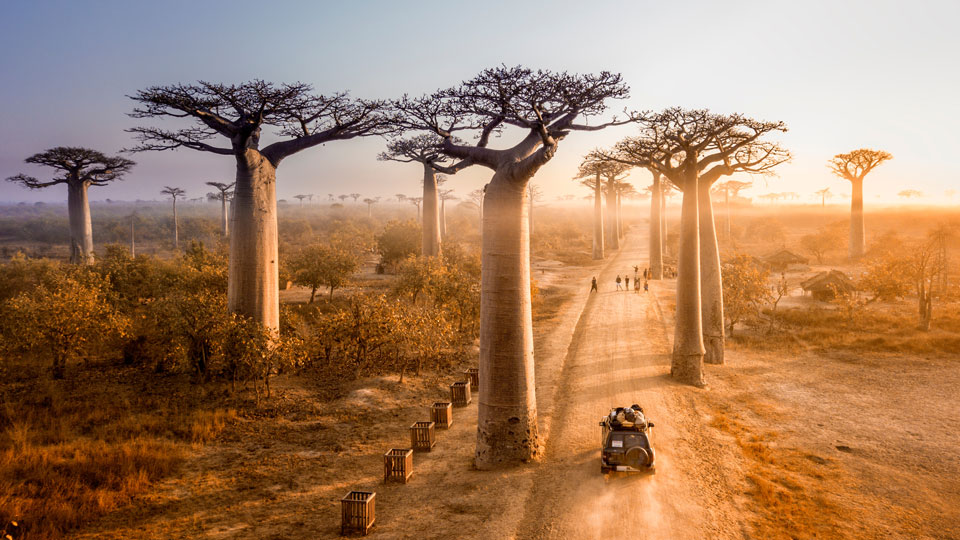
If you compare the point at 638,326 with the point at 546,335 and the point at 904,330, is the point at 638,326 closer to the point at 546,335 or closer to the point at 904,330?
the point at 546,335

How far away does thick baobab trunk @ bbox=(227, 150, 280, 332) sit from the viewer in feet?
43.0

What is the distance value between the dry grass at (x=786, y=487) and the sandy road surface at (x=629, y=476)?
40 cm

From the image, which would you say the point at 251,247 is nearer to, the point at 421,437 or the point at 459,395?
the point at 459,395

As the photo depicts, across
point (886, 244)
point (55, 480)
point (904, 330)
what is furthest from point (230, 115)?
point (886, 244)

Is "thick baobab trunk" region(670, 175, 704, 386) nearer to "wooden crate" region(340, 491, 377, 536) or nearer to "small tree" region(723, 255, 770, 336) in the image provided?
"small tree" region(723, 255, 770, 336)

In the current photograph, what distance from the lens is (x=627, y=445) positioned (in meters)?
8.45

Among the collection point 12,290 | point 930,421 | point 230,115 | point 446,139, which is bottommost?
point 930,421

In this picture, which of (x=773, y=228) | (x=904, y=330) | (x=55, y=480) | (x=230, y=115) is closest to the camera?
(x=55, y=480)

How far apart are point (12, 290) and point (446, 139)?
23296 millimetres

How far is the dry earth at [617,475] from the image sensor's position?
7121 mm

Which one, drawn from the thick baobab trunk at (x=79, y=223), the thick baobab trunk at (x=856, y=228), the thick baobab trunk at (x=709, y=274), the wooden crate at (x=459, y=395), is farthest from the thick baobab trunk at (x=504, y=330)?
the thick baobab trunk at (x=856, y=228)

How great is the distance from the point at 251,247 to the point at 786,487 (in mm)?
13236

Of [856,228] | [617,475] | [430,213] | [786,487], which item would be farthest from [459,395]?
[856,228]

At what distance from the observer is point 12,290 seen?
2120 cm
